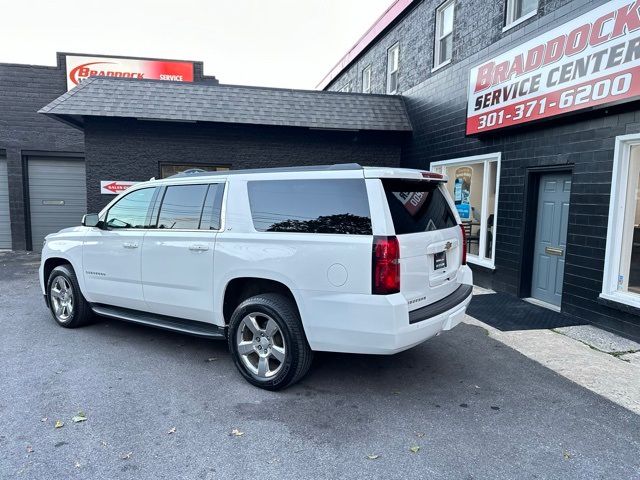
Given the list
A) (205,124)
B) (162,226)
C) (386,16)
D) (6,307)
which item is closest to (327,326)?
(162,226)

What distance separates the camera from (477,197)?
28.2ft

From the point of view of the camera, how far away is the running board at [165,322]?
422 centimetres

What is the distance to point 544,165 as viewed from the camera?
6656mm

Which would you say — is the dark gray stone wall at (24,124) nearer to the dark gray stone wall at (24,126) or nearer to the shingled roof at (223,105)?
the dark gray stone wall at (24,126)

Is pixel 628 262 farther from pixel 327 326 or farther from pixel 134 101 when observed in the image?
pixel 134 101

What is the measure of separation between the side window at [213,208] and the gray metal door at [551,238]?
5123mm

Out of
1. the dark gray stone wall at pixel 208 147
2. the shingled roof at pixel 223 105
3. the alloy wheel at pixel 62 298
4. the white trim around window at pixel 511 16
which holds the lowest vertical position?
the alloy wheel at pixel 62 298

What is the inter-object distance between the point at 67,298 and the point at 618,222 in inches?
278

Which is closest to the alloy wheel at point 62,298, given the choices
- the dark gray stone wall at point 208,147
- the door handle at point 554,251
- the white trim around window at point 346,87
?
the dark gray stone wall at point 208,147

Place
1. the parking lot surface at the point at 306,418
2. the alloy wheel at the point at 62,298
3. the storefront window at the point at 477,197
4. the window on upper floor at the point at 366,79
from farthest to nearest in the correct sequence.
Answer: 1. the window on upper floor at the point at 366,79
2. the storefront window at the point at 477,197
3. the alloy wheel at the point at 62,298
4. the parking lot surface at the point at 306,418

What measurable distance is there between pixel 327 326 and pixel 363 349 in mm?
334

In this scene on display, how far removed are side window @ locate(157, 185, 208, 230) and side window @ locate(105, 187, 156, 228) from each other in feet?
0.91

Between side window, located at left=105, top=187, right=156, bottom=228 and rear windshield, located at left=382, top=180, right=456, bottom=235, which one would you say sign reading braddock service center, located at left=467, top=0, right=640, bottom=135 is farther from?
side window, located at left=105, top=187, right=156, bottom=228

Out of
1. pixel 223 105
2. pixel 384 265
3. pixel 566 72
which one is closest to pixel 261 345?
pixel 384 265
